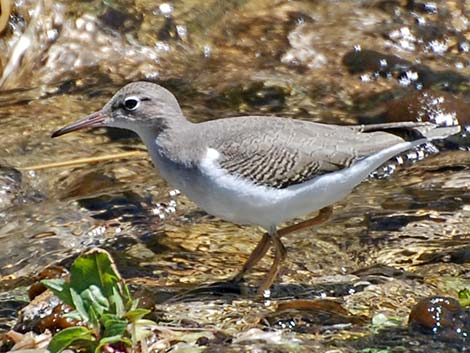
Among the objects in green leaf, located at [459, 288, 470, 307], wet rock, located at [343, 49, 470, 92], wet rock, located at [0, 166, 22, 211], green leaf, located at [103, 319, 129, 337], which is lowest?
green leaf, located at [103, 319, 129, 337]

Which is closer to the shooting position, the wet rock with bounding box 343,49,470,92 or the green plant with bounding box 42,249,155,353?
the green plant with bounding box 42,249,155,353

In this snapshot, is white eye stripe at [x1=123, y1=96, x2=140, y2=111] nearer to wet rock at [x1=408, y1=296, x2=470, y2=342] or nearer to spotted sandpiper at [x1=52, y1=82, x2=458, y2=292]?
spotted sandpiper at [x1=52, y1=82, x2=458, y2=292]

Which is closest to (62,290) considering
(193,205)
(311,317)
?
(311,317)

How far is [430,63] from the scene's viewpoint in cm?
1191

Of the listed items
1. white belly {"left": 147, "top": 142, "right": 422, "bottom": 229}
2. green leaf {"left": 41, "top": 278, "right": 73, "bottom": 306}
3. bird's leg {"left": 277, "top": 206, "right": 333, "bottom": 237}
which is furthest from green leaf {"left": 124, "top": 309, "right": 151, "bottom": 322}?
bird's leg {"left": 277, "top": 206, "right": 333, "bottom": 237}

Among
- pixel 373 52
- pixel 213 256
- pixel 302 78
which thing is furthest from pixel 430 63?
pixel 213 256

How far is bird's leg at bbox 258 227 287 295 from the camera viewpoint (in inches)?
309

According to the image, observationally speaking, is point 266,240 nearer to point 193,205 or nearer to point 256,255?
point 256,255

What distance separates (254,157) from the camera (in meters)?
7.62

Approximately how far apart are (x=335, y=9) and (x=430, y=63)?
138 centimetres

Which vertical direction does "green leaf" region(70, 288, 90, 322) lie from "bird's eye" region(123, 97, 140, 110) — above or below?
below

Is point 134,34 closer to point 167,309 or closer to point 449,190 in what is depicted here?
point 449,190

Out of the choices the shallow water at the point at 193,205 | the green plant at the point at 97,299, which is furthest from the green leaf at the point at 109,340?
the shallow water at the point at 193,205

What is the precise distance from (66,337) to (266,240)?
93.5 inches
